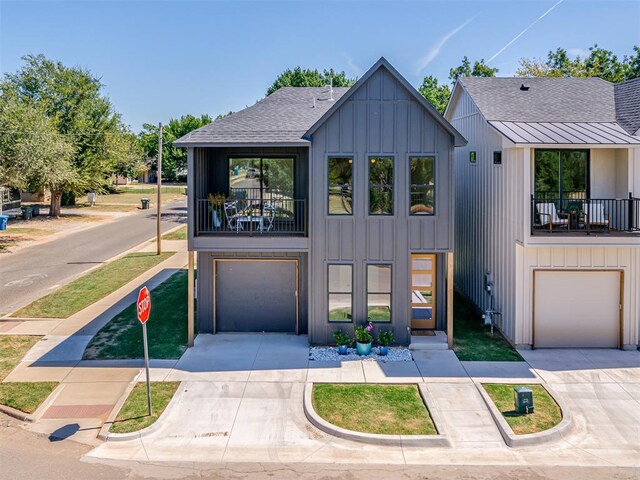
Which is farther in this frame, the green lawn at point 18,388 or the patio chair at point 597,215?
the patio chair at point 597,215

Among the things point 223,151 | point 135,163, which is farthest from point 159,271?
point 135,163

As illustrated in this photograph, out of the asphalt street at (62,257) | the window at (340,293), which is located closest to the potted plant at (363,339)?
the window at (340,293)

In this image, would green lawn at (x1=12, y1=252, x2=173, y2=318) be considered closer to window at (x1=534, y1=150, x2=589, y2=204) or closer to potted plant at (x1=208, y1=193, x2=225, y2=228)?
potted plant at (x1=208, y1=193, x2=225, y2=228)

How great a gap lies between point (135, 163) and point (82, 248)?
27.5 metres

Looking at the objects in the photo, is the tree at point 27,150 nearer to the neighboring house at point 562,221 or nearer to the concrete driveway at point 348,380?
the concrete driveway at point 348,380

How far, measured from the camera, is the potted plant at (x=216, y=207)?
15.5 m

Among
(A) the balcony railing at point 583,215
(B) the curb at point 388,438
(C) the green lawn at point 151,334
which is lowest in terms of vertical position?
(B) the curb at point 388,438

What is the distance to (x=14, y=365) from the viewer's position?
12992 millimetres

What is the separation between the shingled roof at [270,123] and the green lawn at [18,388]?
6.41m

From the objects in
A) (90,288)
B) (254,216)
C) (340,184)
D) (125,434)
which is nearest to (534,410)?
(340,184)

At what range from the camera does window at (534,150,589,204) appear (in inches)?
604

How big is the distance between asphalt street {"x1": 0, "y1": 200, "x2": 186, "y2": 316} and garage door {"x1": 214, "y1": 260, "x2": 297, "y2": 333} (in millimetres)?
7359

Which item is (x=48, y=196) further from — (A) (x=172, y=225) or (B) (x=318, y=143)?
(B) (x=318, y=143)

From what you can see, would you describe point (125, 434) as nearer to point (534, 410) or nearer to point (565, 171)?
point (534, 410)
